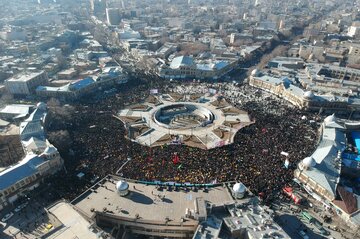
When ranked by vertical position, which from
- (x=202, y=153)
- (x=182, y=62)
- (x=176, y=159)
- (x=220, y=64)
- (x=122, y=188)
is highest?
(x=182, y=62)

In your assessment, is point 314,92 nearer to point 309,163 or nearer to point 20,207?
point 309,163

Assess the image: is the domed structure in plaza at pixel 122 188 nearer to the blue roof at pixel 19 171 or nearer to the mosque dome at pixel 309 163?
the blue roof at pixel 19 171

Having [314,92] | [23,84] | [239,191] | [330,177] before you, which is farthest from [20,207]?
[314,92]

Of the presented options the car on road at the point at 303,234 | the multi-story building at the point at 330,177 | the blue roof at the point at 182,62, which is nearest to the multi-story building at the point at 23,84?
the blue roof at the point at 182,62

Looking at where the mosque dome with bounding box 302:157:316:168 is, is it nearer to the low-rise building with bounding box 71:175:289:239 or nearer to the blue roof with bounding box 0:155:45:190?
the low-rise building with bounding box 71:175:289:239

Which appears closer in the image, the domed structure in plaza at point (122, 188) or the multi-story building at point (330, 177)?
the domed structure in plaza at point (122, 188)

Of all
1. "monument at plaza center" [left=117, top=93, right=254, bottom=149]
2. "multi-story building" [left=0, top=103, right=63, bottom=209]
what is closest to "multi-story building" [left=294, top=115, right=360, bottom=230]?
"monument at plaza center" [left=117, top=93, right=254, bottom=149]

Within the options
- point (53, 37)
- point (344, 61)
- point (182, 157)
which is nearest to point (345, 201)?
point (182, 157)
